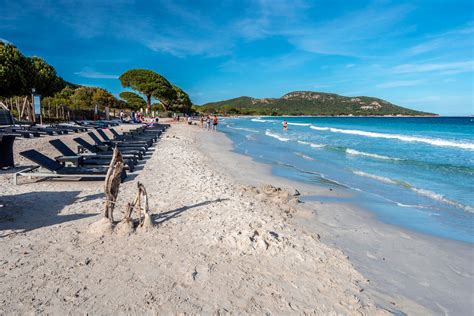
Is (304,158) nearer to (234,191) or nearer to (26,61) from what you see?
(234,191)

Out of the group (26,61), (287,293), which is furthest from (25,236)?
(26,61)

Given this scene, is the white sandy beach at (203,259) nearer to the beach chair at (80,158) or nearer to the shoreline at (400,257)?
the shoreline at (400,257)

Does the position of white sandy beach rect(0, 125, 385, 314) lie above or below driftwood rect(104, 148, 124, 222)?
below

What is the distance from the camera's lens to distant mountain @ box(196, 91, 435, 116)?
148 metres

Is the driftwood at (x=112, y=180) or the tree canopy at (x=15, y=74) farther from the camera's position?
the tree canopy at (x=15, y=74)

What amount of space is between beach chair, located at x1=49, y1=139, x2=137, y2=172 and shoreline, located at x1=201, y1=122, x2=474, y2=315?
5.53m

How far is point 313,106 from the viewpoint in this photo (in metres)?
166

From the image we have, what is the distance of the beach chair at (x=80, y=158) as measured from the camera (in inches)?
337

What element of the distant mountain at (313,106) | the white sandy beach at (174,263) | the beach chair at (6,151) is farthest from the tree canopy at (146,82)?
the distant mountain at (313,106)

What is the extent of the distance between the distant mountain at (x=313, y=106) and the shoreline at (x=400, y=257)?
4719 inches

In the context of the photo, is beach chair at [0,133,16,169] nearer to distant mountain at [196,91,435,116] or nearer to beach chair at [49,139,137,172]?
beach chair at [49,139,137,172]

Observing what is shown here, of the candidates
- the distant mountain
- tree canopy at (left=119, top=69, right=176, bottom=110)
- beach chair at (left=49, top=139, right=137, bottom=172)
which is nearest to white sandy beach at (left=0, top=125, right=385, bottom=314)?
beach chair at (left=49, top=139, right=137, bottom=172)

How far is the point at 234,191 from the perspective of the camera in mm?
7230

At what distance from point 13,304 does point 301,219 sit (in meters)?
4.35
